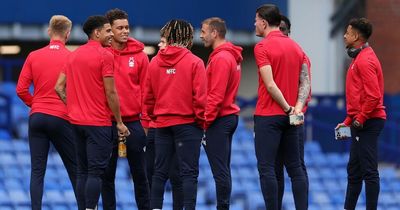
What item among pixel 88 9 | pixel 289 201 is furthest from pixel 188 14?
pixel 289 201

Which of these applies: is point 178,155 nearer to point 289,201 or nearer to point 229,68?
point 229,68

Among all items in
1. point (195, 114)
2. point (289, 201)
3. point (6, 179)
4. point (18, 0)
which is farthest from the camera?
point (18, 0)

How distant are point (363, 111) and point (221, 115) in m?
1.36

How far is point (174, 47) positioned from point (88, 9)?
31.9ft

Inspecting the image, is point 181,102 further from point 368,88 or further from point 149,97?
point 368,88

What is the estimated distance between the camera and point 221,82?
35.4 feet

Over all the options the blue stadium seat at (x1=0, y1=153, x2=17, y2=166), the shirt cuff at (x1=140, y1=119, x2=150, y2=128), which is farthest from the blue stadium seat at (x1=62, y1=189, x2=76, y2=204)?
the shirt cuff at (x1=140, y1=119, x2=150, y2=128)

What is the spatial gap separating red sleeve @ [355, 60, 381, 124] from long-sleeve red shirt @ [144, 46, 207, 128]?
159 cm

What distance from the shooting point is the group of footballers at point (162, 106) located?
10266mm

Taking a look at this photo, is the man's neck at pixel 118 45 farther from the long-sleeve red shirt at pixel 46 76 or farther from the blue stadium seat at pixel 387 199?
the blue stadium seat at pixel 387 199

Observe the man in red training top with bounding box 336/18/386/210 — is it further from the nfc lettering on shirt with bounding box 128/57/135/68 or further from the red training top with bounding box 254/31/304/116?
the nfc lettering on shirt with bounding box 128/57/135/68

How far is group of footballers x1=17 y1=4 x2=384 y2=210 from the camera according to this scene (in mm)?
10266

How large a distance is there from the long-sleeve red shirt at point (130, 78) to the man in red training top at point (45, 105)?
553mm

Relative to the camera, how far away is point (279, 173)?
10719mm
